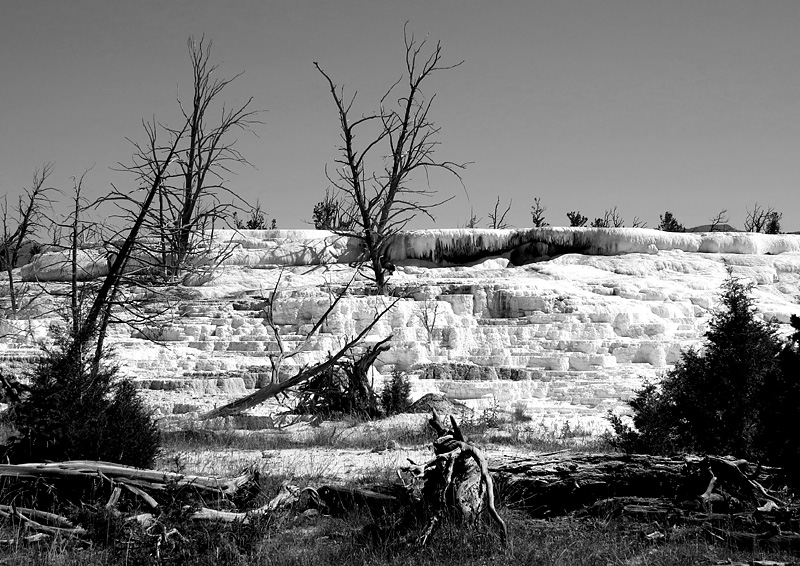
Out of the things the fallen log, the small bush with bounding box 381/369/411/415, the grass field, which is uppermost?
the fallen log

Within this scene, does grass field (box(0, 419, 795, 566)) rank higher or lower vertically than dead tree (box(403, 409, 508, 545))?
lower

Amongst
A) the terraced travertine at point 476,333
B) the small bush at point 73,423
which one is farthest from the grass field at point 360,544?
the terraced travertine at point 476,333

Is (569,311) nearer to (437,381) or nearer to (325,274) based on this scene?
(437,381)

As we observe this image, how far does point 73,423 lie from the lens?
19.3ft

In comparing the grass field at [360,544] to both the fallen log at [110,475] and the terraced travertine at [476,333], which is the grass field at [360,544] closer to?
the fallen log at [110,475]

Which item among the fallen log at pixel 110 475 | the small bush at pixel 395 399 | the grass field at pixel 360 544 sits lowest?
the small bush at pixel 395 399

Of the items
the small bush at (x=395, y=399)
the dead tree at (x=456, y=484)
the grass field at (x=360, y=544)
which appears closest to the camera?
the grass field at (x=360, y=544)

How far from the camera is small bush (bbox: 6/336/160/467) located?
19.2 ft

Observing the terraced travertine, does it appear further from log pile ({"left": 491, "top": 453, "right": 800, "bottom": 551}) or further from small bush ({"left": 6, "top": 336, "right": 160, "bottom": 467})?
log pile ({"left": 491, "top": 453, "right": 800, "bottom": 551})

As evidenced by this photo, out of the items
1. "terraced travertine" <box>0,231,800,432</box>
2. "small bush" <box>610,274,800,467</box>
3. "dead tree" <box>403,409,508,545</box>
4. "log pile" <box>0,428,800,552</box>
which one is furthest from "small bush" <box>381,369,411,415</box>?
"dead tree" <box>403,409,508,545</box>

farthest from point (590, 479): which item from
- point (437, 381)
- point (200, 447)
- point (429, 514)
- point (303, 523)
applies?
point (437, 381)

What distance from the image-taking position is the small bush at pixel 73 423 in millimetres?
5859

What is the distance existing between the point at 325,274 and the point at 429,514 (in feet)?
72.7

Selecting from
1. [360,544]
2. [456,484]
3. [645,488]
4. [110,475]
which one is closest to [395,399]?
[645,488]
